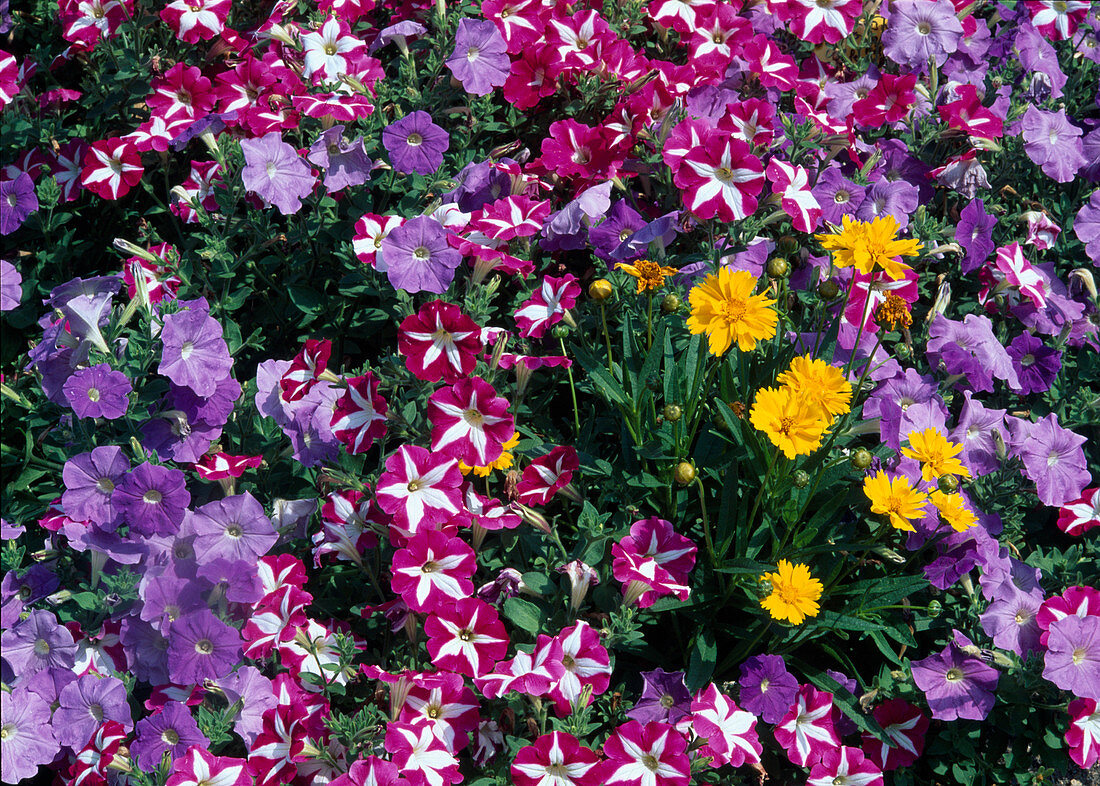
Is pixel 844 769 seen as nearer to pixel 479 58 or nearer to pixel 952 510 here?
pixel 952 510

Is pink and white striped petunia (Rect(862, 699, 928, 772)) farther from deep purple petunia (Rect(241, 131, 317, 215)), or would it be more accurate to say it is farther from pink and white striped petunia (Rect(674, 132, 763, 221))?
deep purple petunia (Rect(241, 131, 317, 215))

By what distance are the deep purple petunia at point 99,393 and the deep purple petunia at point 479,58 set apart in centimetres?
144

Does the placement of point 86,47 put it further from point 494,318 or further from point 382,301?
point 494,318

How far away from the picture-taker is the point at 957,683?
7.80 feet

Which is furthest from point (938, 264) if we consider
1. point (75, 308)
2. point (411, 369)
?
point (75, 308)

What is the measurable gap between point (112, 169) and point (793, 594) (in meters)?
2.61

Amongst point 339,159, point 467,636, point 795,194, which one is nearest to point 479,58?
point 339,159

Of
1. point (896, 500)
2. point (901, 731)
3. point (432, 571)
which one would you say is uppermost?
point (896, 500)

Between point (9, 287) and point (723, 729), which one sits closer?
point (723, 729)

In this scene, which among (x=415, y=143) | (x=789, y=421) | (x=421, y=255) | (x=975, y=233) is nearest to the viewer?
(x=789, y=421)

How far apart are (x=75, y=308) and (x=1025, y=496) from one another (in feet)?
8.89

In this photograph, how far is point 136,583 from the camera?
2.48 meters

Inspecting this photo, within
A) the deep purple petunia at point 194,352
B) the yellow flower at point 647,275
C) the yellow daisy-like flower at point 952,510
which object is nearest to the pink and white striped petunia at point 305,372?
the deep purple petunia at point 194,352

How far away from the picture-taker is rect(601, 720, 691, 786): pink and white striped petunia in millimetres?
2113
